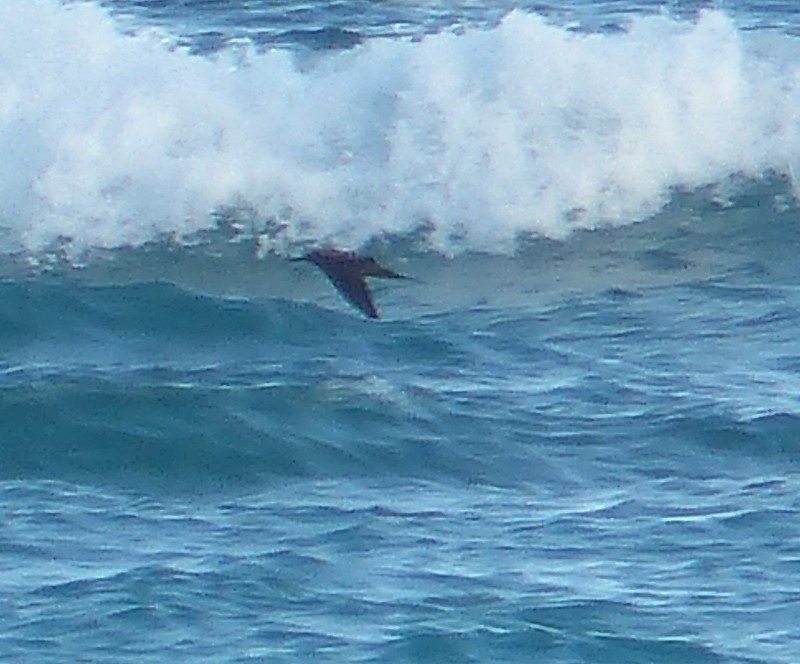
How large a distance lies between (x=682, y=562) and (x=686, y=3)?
1309 centimetres

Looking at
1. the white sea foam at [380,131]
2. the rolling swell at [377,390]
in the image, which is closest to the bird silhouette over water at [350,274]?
the rolling swell at [377,390]

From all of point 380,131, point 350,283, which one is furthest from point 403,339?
point 380,131

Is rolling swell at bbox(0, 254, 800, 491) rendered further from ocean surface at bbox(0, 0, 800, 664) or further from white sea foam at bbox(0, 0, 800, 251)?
white sea foam at bbox(0, 0, 800, 251)

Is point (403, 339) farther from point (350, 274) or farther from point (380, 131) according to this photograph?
point (380, 131)

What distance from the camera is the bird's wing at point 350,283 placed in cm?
1278

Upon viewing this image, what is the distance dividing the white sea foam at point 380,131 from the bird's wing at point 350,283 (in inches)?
93.2

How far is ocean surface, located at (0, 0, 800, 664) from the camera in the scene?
371 inches

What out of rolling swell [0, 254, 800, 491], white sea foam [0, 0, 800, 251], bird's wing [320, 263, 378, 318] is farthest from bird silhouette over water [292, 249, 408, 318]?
white sea foam [0, 0, 800, 251]

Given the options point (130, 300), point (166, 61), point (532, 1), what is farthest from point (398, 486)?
point (532, 1)

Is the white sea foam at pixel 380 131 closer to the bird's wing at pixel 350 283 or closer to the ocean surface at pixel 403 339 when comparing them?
the ocean surface at pixel 403 339

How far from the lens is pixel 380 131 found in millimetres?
16656

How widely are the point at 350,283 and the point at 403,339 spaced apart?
557mm

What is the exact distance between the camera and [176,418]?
1191 cm

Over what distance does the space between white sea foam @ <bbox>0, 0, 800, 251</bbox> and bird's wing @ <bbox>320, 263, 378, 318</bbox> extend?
237cm
